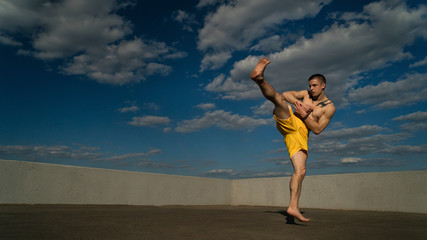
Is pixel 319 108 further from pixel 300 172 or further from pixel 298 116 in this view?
pixel 300 172

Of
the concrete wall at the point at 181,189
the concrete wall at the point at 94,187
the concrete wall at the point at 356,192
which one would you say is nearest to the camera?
the concrete wall at the point at 94,187

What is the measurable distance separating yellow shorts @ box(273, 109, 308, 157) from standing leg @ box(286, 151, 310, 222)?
0.20 ft

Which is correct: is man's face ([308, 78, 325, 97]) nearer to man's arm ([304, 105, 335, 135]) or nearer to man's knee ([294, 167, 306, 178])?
man's arm ([304, 105, 335, 135])

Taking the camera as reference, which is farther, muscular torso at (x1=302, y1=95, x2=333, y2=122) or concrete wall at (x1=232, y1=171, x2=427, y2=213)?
concrete wall at (x1=232, y1=171, x2=427, y2=213)

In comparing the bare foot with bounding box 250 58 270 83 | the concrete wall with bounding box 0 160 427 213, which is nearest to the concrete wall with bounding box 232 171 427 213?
the concrete wall with bounding box 0 160 427 213

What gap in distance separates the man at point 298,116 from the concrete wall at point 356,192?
3.90 m

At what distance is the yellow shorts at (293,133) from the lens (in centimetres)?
289

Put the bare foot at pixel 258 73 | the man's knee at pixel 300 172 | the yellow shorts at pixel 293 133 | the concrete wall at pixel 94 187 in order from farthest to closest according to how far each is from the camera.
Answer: the concrete wall at pixel 94 187, the yellow shorts at pixel 293 133, the man's knee at pixel 300 172, the bare foot at pixel 258 73

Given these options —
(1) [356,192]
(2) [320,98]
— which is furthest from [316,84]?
(1) [356,192]

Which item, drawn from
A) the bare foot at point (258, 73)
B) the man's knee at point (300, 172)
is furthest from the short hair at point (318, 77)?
the man's knee at point (300, 172)

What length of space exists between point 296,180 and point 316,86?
1.03 m

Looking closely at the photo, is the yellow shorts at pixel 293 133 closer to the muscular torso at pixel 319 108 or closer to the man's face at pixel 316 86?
the muscular torso at pixel 319 108

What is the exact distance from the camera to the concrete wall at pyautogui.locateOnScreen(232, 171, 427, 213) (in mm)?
5648

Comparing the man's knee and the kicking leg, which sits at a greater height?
the kicking leg
